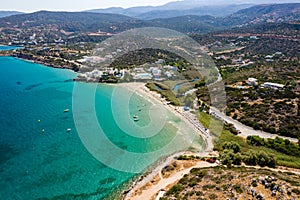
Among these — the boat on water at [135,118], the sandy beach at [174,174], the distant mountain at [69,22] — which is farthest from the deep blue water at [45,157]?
the distant mountain at [69,22]

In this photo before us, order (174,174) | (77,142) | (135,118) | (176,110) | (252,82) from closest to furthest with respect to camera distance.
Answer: (174,174)
(77,142)
(135,118)
(176,110)
(252,82)

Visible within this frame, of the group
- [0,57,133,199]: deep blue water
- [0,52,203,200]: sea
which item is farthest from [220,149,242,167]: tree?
[0,57,133,199]: deep blue water

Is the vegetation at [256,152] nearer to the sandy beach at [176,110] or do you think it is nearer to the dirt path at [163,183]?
the sandy beach at [176,110]

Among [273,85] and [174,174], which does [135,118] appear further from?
[273,85]

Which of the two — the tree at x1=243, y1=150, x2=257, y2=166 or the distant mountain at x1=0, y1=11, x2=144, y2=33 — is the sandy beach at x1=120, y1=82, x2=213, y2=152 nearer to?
the tree at x1=243, y1=150, x2=257, y2=166

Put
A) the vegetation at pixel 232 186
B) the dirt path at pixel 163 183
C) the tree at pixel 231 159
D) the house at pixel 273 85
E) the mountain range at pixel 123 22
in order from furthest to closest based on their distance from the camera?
the mountain range at pixel 123 22, the house at pixel 273 85, the tree at pixel 231 159, the dirt path at pixel 163 183, the vegetation at pixel 232 186

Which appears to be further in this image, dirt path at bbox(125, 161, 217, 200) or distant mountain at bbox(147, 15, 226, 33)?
distant mountain at bbox(147, 15, 226, 33)

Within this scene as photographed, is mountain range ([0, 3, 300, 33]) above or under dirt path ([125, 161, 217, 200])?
above

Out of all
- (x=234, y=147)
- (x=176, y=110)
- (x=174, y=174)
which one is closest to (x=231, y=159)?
(x=234, y=147)
